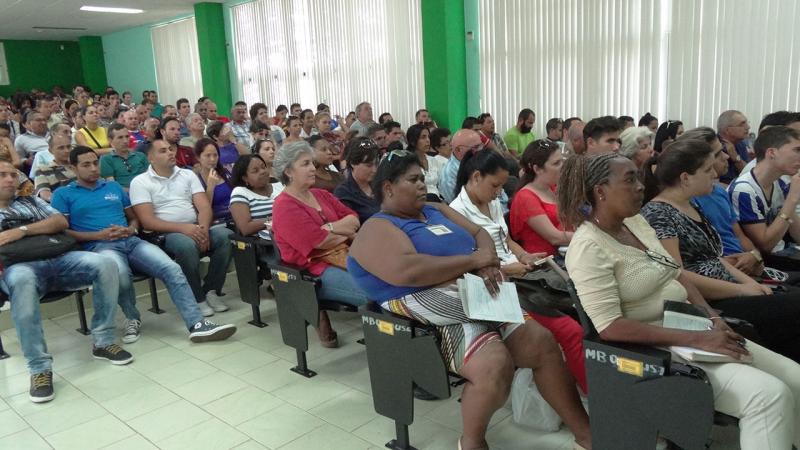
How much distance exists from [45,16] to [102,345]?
11.0 m

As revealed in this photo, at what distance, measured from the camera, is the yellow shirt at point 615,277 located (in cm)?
176

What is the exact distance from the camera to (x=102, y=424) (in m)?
2.64

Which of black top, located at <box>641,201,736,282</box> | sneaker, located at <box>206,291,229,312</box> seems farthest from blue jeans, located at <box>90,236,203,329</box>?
black top, located at <box>641,201,736,282</box>

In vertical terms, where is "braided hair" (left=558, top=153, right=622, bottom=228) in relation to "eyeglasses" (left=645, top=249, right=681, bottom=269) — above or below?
above

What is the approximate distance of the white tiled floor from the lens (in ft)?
7.98

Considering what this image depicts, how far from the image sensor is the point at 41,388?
114 inches

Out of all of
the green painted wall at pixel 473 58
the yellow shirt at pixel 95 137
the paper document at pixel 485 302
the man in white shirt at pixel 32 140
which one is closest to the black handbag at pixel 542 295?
the paper document at pixel 485 302

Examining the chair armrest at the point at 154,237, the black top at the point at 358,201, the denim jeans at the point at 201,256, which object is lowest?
the denim jeans at the point at 201,256

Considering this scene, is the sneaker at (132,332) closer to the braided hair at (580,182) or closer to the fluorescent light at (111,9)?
the braided hair at (580,182)

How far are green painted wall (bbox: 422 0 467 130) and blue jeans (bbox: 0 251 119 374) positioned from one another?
574 cm

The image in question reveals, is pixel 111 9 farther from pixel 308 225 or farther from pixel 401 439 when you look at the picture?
pixel 401 439

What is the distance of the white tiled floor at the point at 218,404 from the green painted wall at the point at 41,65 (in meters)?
14.2

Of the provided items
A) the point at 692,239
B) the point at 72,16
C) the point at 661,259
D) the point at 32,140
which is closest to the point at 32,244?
A: the point at 661,259

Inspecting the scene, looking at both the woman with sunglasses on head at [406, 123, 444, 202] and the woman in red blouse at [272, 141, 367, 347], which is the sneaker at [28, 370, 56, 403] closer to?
the woman in red blouse at [272, 141, 367, 347]
